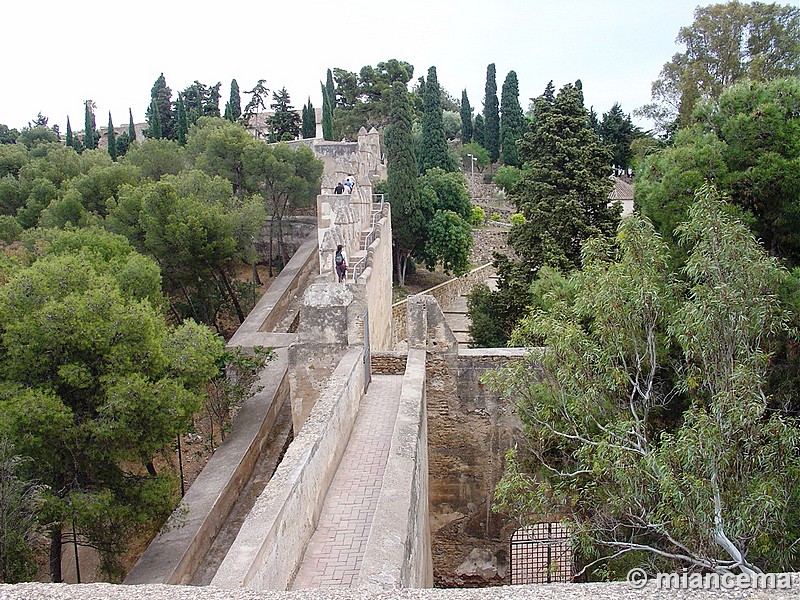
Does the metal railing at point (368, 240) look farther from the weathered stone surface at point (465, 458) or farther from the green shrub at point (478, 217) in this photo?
the green shrub at point (478, 217)

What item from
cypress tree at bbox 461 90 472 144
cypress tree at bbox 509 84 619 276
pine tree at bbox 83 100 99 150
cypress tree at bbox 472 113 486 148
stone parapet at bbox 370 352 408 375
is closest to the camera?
stone parapet at bbox 370 352 408 375

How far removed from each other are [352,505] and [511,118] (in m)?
41.4

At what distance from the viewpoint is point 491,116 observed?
4856cm

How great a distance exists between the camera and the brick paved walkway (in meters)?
6.18

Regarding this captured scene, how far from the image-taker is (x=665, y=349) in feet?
25.4

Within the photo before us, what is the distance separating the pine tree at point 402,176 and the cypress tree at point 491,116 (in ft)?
60.1

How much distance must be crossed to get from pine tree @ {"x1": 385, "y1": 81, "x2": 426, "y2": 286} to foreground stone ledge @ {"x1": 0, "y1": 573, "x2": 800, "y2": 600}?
27.4 m

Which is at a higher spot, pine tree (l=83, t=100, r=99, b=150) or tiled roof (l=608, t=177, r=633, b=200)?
pine tree (l=83, t=100, r=99, b=150)

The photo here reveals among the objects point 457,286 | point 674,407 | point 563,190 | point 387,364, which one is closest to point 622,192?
point 457,286

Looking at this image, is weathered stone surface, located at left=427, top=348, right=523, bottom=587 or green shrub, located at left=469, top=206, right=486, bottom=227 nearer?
weathered stone surface, located at left=427, top=348, right=523, bottom=587

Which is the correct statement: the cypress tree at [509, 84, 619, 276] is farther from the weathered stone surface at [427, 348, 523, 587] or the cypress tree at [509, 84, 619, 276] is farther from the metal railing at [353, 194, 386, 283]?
the weathered stone surface at [427, 348, 523, 587]

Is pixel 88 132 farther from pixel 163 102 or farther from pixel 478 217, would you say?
pixel 478 217

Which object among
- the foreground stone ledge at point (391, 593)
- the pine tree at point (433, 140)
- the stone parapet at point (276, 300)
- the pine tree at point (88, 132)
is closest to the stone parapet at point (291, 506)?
the foreground stone ledge at point (391, 593)

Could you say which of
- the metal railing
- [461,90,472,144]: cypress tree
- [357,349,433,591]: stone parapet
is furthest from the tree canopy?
[461,90,472,144]: cypress tree
